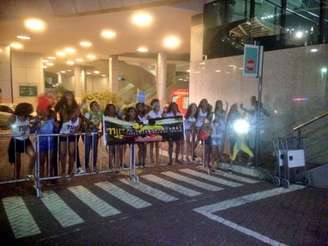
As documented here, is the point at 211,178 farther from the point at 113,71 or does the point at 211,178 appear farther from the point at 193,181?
the point at 113,71

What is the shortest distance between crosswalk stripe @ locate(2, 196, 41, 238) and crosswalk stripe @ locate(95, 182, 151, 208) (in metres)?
1.66

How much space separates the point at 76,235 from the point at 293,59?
7.79m

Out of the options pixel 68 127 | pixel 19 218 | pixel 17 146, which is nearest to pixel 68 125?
pixel 68 127

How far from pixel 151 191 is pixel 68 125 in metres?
2.37

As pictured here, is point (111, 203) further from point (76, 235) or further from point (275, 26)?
point (275, 26)

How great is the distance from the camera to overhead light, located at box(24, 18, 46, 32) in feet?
36.0

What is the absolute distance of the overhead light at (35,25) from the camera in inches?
432

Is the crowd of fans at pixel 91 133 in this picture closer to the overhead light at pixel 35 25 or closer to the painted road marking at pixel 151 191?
the painted road marking at pixel 151 191

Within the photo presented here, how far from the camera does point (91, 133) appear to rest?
6.63m

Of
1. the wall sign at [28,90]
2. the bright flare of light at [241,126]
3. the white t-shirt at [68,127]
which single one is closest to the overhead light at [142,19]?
the bright flare of light at [241,126]

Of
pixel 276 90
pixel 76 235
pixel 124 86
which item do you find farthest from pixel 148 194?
pixel 124 86

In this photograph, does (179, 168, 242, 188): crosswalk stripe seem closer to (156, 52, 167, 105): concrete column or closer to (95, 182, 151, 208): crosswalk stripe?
(95, 182, 151, 208): crosswalk stripe

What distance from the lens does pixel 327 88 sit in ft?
26.1

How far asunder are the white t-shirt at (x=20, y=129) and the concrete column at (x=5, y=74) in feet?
44.3
